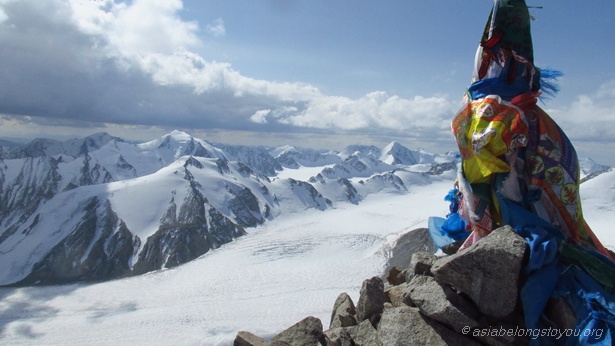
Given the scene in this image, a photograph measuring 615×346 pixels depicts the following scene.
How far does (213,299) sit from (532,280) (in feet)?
222

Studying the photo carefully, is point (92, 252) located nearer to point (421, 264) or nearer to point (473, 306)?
point (421, 264)

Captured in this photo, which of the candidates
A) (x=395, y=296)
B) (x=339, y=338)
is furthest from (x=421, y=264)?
(x=339, y=338)

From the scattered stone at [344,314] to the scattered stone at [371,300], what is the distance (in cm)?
21

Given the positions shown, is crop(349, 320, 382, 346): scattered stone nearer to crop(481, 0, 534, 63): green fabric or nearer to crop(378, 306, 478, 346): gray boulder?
crop(378, 306, 478, 346): gray boulder

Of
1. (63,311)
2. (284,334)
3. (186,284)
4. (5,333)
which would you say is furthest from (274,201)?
(284,334)

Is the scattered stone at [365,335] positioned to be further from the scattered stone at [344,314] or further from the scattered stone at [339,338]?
the scattered stone at [344,314]

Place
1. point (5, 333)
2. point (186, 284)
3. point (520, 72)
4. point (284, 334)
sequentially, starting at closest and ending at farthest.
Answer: point (520, 72) < point (284, 334) < point (5, 333) < point (186, 284)

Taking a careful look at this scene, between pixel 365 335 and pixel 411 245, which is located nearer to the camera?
pixel 365 335

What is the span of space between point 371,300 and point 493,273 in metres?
2.19

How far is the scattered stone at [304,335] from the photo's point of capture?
21.5ft

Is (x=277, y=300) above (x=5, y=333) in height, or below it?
above

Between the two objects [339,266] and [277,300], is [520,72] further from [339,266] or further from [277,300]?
[339,266]

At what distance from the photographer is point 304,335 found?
21.9 ft

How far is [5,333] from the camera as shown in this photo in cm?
6297
